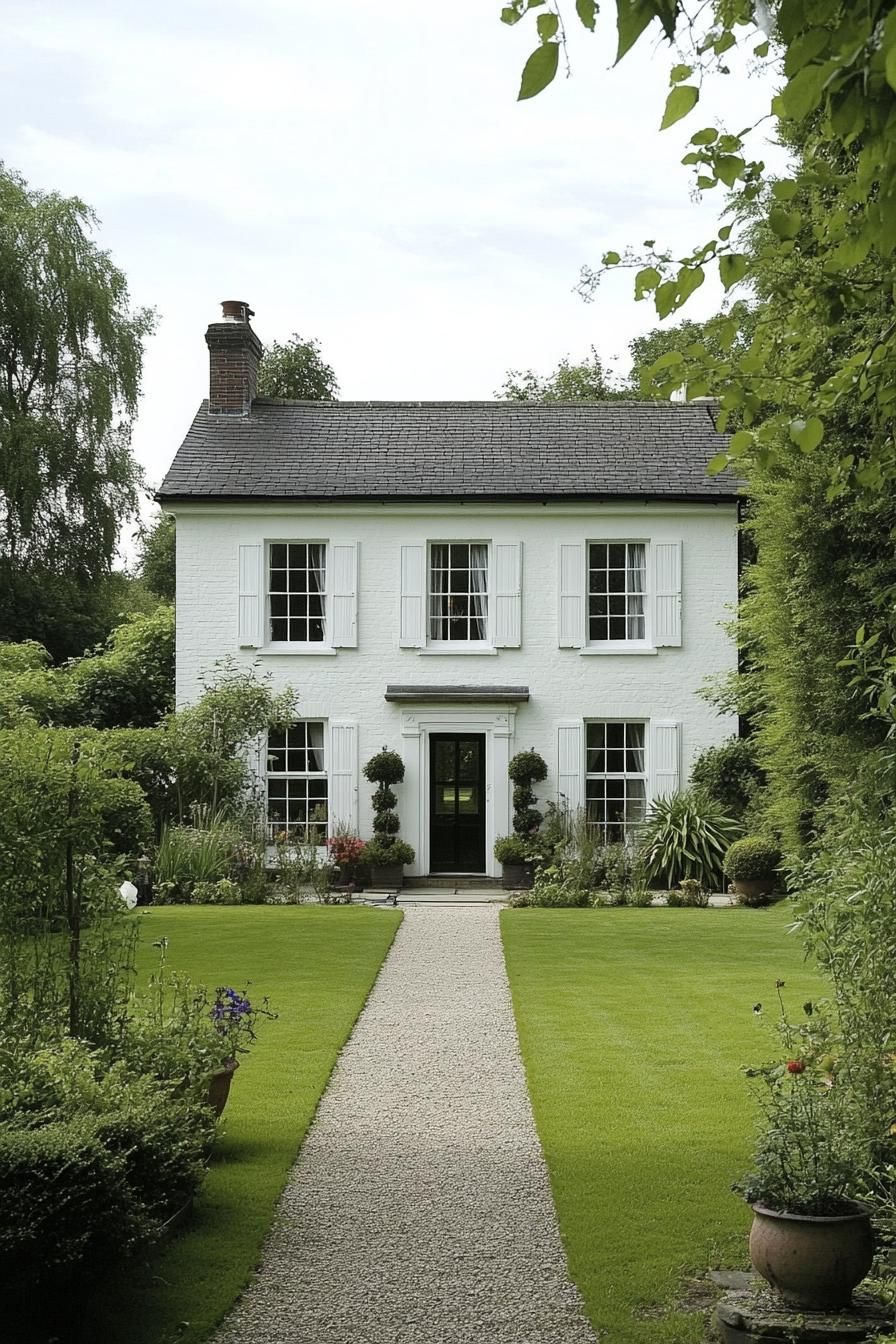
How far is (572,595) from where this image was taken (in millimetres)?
22516

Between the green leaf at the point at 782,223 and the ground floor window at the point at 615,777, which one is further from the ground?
the green leaf at the point at 782,223

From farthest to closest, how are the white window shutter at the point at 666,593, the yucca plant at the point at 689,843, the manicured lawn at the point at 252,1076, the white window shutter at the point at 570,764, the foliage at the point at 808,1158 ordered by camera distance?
the white window shutter at the point at 666,593
the white window shutter at the point at 570,764
the yucca plant at the point at 689,843
the manicured lawn at the point at 252,1076
the foliage at the point at 808,1158

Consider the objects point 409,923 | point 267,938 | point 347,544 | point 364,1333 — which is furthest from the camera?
point 347,544

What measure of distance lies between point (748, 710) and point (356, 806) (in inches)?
244

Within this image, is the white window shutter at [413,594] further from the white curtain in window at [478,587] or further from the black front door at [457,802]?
the black front door at [457,802]

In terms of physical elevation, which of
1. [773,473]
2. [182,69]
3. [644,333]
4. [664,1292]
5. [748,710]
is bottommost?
[664,1292]

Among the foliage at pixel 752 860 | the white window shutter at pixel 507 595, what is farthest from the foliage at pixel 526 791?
the foliage at pixel 752 860

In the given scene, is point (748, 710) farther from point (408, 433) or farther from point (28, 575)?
point (28, 575)

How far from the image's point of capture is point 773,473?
13.2 m

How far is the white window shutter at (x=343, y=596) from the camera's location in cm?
2248

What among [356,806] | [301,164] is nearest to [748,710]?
[356,806]

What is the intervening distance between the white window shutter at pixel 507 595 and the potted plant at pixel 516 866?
10.8 feet

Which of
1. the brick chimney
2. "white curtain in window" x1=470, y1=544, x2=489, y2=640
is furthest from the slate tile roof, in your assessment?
"white curtain in window" x1=470, y1=544, x2=489, y2=640

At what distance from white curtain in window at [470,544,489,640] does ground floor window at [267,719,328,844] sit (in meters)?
3.00
